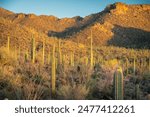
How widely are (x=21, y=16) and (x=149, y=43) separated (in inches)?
1308

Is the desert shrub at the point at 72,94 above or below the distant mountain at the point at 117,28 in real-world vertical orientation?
below

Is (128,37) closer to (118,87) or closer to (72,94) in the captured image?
(72,94)

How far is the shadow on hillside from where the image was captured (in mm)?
51781

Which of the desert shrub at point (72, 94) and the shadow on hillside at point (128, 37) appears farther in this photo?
the shadow on hillside at point (128, 37)

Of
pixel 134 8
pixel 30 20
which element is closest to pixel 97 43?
pixel 134 8

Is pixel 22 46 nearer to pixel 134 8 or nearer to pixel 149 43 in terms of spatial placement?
pixel 149 43

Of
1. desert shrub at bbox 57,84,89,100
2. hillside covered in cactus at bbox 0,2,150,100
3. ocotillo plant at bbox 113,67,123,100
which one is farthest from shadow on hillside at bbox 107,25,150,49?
ocotillo plant at bbox 113,67,123,100

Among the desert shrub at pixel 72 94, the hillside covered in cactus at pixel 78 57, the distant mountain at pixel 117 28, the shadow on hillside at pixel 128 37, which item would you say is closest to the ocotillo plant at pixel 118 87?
the hillside covered in cactus at pixel 78 57

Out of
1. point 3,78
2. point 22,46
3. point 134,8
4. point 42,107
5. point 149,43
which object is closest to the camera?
point 42,107

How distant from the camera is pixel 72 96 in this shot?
9.52 m

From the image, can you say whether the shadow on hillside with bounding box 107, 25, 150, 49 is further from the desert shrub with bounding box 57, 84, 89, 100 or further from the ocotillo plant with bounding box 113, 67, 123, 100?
the ocotillo plant with bounding box 113, 67, 123, 100

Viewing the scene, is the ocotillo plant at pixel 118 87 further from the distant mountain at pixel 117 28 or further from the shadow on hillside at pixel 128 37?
the shadow on hillside at pixel 128 37

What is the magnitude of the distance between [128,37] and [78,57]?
27.0 m

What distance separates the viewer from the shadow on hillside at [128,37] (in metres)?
51.8
